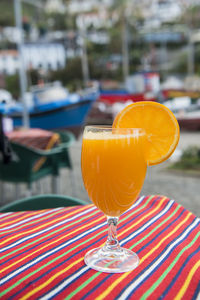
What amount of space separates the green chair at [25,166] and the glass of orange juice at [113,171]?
2244 mm

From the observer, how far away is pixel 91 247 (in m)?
0.79

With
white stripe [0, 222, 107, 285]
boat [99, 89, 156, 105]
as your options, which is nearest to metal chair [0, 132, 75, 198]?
white stripe [0, 222, 107, 285]

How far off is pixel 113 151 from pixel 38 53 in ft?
148

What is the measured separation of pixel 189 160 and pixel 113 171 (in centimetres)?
517

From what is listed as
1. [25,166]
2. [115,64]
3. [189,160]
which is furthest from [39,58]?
[25,166]

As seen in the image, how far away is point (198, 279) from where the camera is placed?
649mm

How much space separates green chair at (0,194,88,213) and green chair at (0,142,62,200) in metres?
1.68

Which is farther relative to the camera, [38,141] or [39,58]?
[39,58]

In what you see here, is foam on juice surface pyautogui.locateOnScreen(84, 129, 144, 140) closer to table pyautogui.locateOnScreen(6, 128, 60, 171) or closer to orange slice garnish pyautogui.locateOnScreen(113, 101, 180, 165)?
orange slice garnish pyautogui.locateOnScreen(113, 101, 180, 165)

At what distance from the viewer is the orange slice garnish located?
791 mm

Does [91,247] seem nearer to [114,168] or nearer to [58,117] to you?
[114,168]

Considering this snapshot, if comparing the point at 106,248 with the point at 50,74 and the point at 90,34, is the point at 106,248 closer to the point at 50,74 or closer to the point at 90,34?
the point at 50,74

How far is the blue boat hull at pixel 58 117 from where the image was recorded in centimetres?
899

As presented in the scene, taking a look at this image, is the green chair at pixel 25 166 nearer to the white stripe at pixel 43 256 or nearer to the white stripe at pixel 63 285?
the white stripe at pixel 43 256
